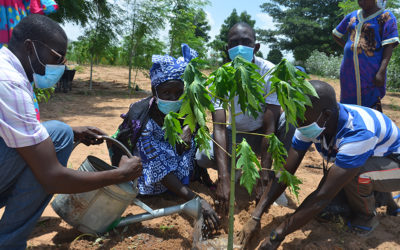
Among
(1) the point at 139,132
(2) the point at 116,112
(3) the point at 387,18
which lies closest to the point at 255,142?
(1) the point at 139,132

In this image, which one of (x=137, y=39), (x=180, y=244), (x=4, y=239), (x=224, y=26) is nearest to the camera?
(x=4, y=239)

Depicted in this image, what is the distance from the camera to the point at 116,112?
21.7 ft

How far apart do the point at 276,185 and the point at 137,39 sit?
28.4 ft

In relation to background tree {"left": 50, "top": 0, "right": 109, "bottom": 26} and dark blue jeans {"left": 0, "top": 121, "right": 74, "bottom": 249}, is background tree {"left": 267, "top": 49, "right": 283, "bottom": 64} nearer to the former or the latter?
background tree {"left": 50, "top": 0, "right": 109, "bottom": 26}

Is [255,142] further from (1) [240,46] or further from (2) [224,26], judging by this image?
(2) [224,26]

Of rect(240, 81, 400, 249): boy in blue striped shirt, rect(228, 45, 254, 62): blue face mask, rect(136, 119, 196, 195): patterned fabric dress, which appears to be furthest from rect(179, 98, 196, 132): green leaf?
rect(228, 45, 254, 62): blue face mask

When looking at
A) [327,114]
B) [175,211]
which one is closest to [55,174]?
[175,211]

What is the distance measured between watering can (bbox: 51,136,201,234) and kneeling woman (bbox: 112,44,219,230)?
43cm

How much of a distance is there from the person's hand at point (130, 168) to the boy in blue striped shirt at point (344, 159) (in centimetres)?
83

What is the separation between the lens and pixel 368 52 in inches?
121

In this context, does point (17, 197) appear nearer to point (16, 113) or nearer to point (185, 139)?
point (16, 113)

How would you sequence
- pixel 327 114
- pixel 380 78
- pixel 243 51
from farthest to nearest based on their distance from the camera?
pixel 380 78
pixel 243 51
pixel 327 114

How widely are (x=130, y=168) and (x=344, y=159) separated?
4.25 feet

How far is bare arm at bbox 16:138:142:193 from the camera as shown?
147cm
